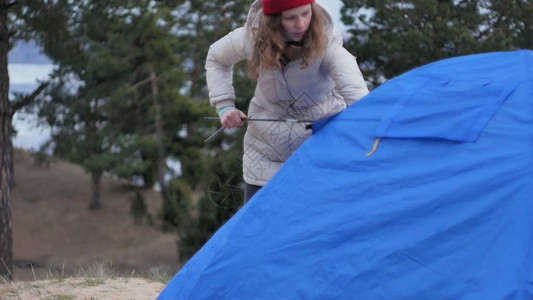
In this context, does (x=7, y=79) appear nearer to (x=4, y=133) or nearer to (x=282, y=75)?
(x=4, y=133)

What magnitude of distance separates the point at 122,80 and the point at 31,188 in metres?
7.30

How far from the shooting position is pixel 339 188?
3.04 meters

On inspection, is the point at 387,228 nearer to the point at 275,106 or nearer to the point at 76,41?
the point at 275,106

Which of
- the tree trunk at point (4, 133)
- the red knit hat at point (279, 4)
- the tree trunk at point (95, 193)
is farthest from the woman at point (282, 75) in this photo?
the tree trunk at point (95, 193)

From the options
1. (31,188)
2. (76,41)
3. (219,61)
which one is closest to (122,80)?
(31,188)

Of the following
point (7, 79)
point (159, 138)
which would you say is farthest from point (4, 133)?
point (159, 138)

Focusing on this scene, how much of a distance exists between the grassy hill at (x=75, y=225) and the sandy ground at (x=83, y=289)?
57.9 ft

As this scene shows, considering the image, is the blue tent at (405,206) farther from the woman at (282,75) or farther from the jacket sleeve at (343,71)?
the woman at (282,75)

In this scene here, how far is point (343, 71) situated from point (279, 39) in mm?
295

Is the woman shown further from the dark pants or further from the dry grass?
the dry grass

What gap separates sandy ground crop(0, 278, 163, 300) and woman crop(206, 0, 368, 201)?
62.0 inches

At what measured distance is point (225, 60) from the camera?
3.62 m

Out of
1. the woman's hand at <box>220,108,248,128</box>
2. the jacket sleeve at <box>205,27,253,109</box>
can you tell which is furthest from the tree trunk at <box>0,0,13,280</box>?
the woman's hand at <box>220,108,248,128</box>

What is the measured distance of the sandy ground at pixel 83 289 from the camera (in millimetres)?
4853
